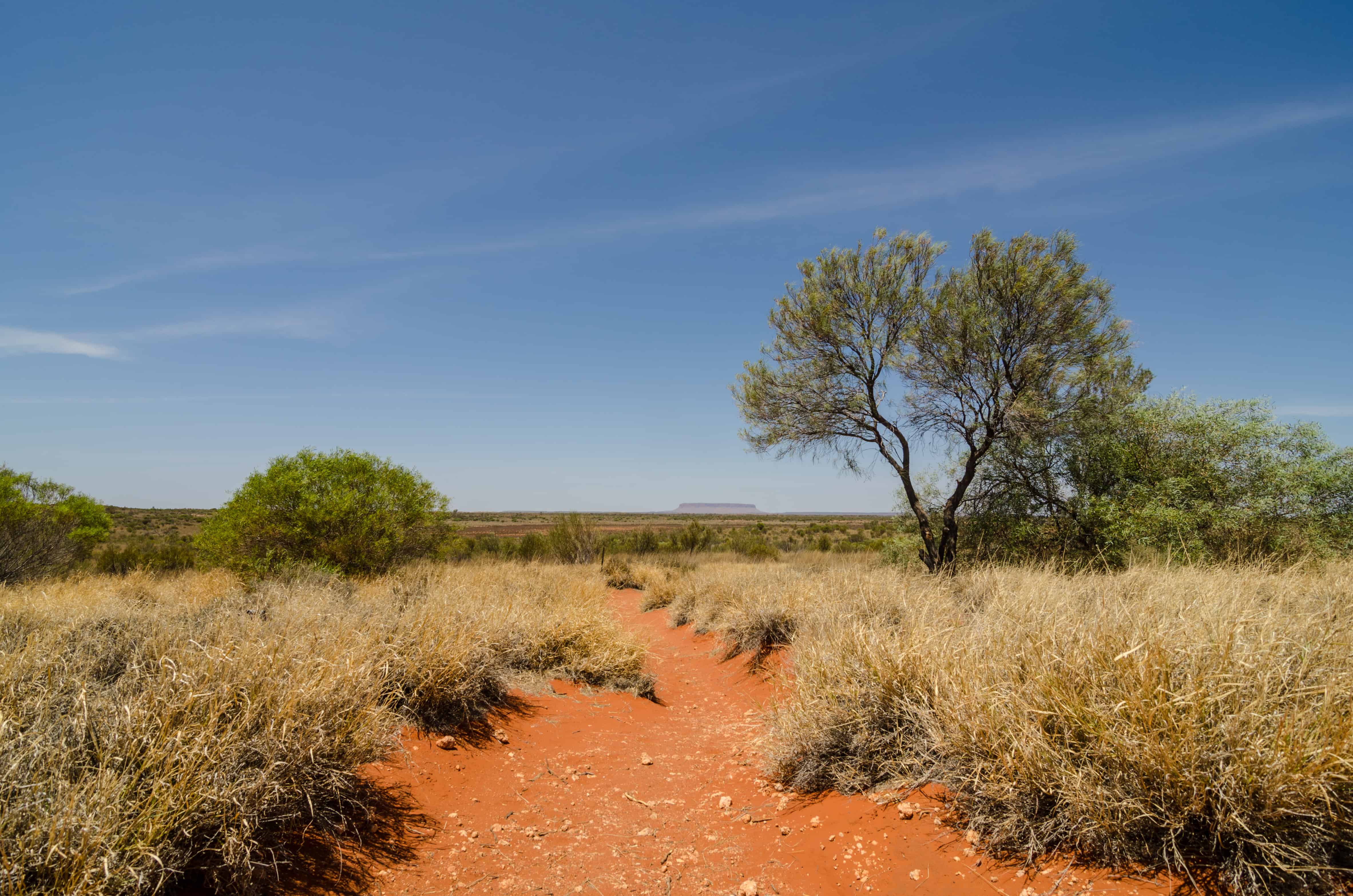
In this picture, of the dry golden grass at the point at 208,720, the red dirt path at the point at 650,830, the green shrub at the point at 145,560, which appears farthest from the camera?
the green shrub at the point at 145,560

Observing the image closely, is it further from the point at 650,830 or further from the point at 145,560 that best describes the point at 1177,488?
the point at 145,560

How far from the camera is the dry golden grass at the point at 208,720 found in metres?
2.45

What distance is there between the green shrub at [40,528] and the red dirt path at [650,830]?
41.1ft

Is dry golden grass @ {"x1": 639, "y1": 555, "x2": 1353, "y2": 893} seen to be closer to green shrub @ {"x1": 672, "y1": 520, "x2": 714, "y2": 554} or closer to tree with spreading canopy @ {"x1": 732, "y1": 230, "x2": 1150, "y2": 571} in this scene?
tree with spreading canopy @ {"x1": 732, "y1": 230, "x2": 1150, "y2": 571}

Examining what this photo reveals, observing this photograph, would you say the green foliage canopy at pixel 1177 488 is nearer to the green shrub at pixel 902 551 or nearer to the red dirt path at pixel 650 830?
the green shrub at pixel 902 551

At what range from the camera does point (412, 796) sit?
4.38m

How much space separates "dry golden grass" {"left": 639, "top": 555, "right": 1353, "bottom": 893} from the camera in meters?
2.47

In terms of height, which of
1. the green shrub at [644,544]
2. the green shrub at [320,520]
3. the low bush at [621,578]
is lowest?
the low bush at [621,578]

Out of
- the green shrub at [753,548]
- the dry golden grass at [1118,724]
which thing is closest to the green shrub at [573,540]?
the green shrub at [753,548]

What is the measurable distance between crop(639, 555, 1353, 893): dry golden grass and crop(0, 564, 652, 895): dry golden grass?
319 cm

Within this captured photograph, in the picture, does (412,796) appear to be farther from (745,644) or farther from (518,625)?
(745,644)

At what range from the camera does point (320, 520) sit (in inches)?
444

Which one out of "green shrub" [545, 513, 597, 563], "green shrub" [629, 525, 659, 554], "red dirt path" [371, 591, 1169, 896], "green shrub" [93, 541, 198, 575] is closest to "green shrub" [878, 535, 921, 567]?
"red dirt path" [371, 591, 1169, 896]

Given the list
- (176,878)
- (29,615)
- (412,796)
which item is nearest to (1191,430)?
(412,796)
